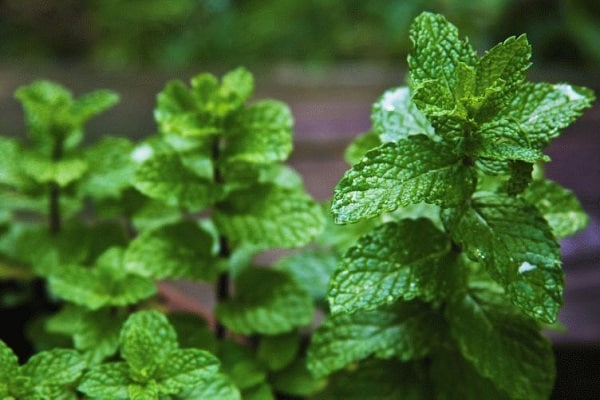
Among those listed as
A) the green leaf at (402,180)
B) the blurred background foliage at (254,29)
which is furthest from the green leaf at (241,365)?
the blurred background foliage at (254,29)

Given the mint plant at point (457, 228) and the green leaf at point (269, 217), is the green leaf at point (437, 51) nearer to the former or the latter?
the mint plant at point (457, 228)

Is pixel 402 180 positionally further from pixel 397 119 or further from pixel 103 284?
pixel 103 284

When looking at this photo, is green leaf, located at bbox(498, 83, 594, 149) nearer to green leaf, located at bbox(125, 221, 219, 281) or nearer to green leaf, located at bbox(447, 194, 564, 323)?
green leaf, located at bbox(447, 194, 564, 323)

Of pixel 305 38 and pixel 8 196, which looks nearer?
pixel 8 196

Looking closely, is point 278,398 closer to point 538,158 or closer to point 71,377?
point 71,377

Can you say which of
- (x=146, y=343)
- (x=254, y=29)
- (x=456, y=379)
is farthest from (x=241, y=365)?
(x=254, y=29)

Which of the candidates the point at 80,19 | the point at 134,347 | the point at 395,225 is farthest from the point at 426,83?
the point at 80,19

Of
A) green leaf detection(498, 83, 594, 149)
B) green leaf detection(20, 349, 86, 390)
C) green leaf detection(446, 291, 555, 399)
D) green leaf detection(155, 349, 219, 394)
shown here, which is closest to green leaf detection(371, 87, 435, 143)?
green leaf detection(498, 83, 594, 149)
